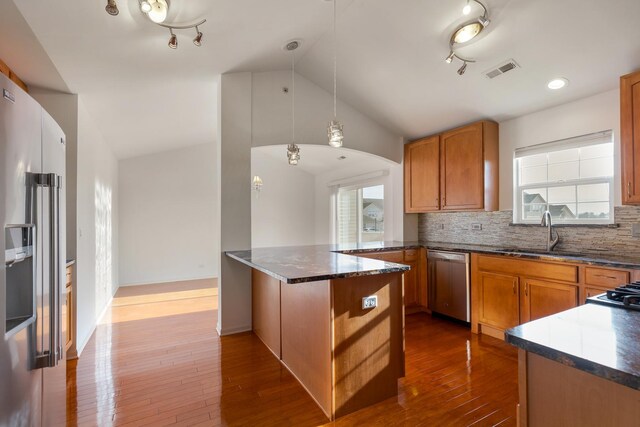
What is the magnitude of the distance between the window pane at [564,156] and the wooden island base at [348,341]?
7.83 feet

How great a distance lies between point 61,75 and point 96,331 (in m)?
2.67

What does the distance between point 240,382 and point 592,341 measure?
226 cm

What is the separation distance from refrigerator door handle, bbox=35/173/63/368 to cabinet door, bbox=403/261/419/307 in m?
3.47

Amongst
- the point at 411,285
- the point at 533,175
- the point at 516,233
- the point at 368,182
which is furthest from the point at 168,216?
the point at 533,175

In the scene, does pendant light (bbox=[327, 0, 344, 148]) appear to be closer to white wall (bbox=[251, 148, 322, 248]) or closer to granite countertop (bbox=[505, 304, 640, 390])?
granite countertop (bbox=[505, 304, 640, 390])

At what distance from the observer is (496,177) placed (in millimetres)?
3672

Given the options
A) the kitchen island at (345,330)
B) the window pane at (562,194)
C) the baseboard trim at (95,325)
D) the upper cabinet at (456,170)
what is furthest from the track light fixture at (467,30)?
the baseboard trim at (95,325)

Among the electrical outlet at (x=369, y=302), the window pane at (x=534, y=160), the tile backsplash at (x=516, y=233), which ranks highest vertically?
the window pane at (x=534, y=160)

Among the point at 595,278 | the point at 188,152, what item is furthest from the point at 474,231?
the point at 188,152

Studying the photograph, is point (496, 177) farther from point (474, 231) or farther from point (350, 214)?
point (350, 214)

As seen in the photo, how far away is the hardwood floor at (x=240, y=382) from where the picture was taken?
1960mm

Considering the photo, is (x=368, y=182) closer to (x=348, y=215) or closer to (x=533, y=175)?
(x=348, y=215)

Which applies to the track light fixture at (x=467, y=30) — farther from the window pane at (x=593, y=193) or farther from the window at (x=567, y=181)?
the window pane at (x=593, y=193)

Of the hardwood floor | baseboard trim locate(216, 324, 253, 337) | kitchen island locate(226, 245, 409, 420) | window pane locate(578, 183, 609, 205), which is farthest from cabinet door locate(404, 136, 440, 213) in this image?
baseboard trim locate(216, 324, 253, 337)
